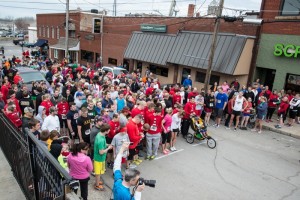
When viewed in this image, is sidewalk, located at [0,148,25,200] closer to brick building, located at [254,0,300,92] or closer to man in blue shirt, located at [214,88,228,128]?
man in blue shirt, located at [214,88,228,128]

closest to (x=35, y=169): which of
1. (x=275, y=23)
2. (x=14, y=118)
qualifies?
(x=14, y=118)

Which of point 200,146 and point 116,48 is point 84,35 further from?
point 200,146

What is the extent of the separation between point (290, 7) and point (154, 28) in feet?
35.4

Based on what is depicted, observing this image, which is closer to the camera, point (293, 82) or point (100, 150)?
point (100, 150)

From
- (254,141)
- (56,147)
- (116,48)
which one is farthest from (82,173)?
(116,48)

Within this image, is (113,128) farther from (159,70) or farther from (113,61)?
(113,61)

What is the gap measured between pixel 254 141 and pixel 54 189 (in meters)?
9.85

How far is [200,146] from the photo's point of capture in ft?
32.3

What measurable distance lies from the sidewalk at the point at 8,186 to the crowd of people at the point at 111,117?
0.91m

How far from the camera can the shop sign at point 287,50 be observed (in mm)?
13700

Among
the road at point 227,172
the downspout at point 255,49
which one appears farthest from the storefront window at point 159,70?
the road at point 227,172

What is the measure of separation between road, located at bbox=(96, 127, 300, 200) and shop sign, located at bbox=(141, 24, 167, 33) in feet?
42.1

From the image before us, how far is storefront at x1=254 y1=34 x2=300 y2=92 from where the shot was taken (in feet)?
45.7

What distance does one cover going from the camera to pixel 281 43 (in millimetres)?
14406
